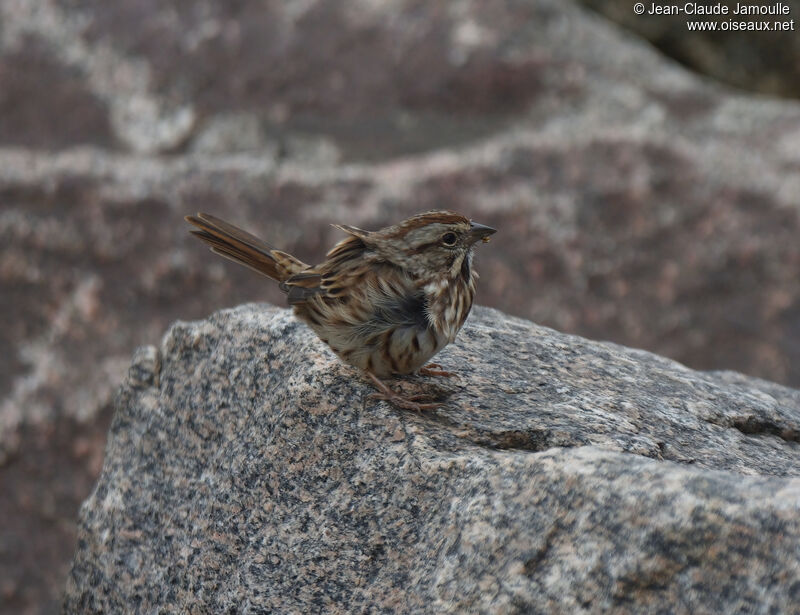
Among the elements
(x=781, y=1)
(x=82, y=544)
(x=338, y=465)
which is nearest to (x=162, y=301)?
(x=82, y=544)

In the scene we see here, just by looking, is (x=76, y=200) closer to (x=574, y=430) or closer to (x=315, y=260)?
(x=315, y=260)

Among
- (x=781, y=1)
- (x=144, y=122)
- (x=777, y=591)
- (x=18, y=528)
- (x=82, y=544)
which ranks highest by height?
(x=781, y=1)

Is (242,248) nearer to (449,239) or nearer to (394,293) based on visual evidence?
(394,293)

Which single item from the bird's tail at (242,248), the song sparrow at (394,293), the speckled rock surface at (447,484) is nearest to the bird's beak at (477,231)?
the song sparrow at (394,293)

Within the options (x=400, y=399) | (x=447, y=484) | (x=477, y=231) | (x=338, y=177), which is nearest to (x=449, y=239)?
(x=477, y=231)

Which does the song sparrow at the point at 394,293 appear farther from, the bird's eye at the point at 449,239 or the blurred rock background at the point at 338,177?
the blurred rock background at the point at 338,177

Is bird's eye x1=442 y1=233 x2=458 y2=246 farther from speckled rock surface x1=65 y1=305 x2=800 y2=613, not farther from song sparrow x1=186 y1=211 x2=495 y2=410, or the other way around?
speckled rock surface x1=65 y1=305 x2=800 y2=613
